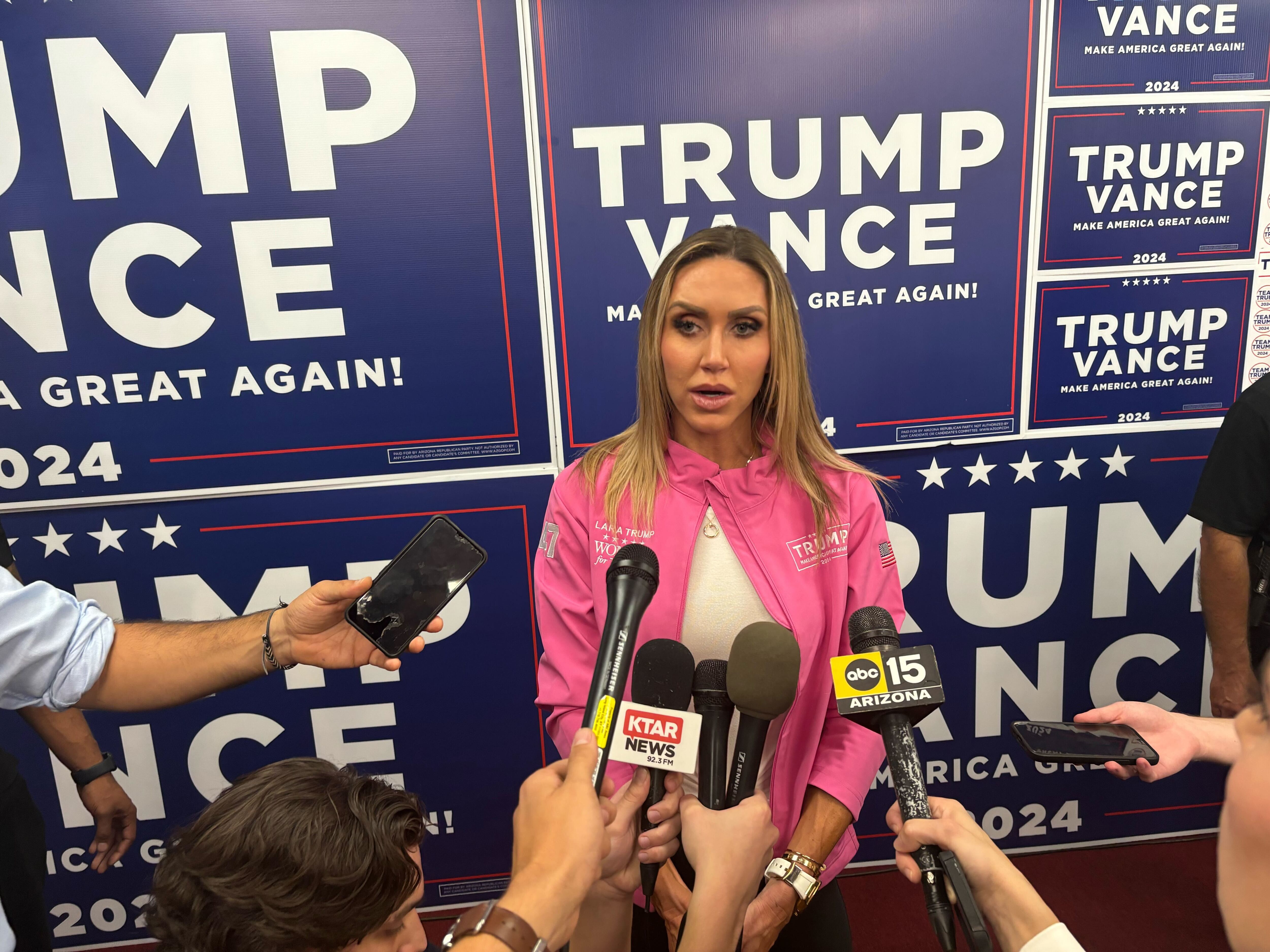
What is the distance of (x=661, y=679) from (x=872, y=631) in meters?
0.30

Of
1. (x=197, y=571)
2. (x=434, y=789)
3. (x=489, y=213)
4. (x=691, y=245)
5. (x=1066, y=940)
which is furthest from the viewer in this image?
(x=434, y=789)

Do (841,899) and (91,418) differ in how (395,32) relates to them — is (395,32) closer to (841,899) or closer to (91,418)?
(91,418)

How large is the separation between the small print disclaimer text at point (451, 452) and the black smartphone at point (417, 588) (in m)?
1.05

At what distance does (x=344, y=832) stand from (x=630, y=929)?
1.48ft

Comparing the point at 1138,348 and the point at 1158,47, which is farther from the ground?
the point at 1158,47

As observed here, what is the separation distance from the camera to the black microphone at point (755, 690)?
0.98 meters

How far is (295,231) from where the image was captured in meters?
2.04

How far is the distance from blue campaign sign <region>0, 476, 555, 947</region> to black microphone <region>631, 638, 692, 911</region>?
1.20 m

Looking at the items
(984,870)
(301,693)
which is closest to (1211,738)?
(984,870)

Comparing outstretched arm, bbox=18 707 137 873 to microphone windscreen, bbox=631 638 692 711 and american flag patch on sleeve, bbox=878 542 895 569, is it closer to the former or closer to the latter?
microphone windscreen, bbox=631 638 692 711

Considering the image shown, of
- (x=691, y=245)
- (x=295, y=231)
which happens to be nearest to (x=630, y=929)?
(x=691, y=245)

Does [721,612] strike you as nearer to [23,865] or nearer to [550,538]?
[550,538]

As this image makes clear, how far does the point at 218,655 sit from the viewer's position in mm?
1322

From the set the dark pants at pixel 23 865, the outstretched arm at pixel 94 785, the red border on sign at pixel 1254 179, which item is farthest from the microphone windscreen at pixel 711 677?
the red border on sign at pixel 1254 179
